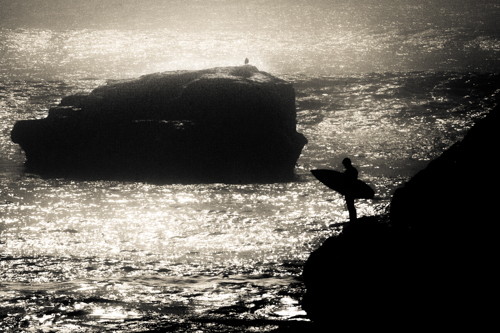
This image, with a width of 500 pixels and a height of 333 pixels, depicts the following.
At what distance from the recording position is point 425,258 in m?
4.93

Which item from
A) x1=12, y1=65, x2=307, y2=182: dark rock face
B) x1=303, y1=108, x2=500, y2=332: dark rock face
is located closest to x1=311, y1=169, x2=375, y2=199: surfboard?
x1=303, y1=108, x2=500, y2=332: dark rock face

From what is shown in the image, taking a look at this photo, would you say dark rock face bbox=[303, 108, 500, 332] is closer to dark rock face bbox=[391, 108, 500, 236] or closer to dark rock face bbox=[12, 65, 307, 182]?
dark rock face bbox=[391, 108, 500, 236]

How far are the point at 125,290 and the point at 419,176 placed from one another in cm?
336

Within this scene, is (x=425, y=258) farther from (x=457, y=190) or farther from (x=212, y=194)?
(x=212, y=194)

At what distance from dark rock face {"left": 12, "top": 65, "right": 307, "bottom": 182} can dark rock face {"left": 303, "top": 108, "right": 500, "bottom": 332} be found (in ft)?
18.6

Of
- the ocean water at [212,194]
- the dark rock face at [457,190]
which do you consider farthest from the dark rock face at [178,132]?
the dark rock face at [457,190]

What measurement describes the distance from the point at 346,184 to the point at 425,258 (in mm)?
1401

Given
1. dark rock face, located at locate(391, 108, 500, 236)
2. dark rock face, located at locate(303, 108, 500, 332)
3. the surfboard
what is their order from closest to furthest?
dark rock face, located at locate(303, 108, 500, 332) → dark rock face, located at locate(391, 108, 500, 236) → the surfboard

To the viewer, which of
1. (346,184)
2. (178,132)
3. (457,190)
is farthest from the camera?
(178,132)

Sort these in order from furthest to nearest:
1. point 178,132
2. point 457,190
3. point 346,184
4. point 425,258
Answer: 1. point 178,132
2. point 346,184
3. point 457,190
4. point 425,258

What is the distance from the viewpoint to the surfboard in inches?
238

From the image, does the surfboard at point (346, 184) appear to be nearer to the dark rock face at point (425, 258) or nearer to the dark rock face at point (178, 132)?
the dark rock face at point (425, 258)

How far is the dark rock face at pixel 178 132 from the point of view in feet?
37.4

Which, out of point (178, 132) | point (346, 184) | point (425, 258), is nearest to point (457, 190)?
point (425, 258)
